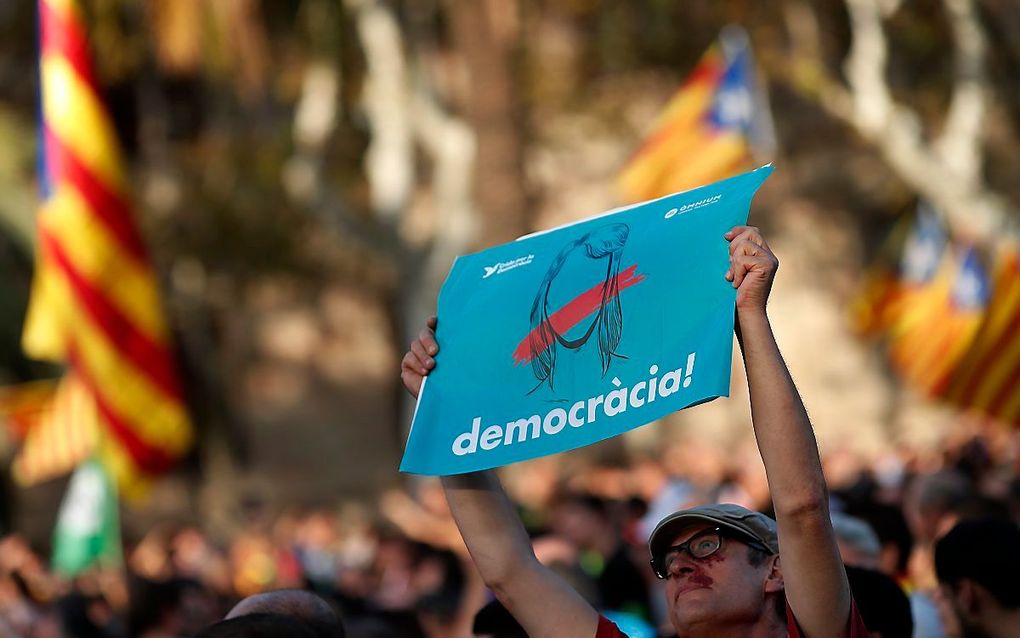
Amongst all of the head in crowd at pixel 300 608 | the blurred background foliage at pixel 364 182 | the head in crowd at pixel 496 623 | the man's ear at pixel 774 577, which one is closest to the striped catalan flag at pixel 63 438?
the head in crowd at pixel 496 623

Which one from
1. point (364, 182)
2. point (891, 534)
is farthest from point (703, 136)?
point (364, 182)

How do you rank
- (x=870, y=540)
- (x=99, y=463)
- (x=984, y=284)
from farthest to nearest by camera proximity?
(x=984, y=284), (x=99, y=463), (x=870, y=540)

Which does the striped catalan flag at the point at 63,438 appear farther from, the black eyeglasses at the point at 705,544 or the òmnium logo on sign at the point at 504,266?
the black eyeglasses at the point at 705,544

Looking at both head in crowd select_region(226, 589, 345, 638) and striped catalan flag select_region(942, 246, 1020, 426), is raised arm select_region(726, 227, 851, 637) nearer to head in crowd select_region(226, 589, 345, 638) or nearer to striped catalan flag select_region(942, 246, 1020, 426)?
head in crowd select_region(226, 589, 345, 638)

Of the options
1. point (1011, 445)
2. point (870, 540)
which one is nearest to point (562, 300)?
point (870, 540)

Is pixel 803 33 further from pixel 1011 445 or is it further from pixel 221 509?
pixel 221 509

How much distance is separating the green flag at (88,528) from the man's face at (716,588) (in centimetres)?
741

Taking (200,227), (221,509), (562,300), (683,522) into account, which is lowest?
(221,509)

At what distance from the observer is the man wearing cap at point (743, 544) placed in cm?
286

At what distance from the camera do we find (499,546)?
139 inches

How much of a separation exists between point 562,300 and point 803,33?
1920 centimetres

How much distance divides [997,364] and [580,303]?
5.92 metres

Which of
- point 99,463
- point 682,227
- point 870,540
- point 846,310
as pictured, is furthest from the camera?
point 846,310

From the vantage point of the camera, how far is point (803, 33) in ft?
71.3
